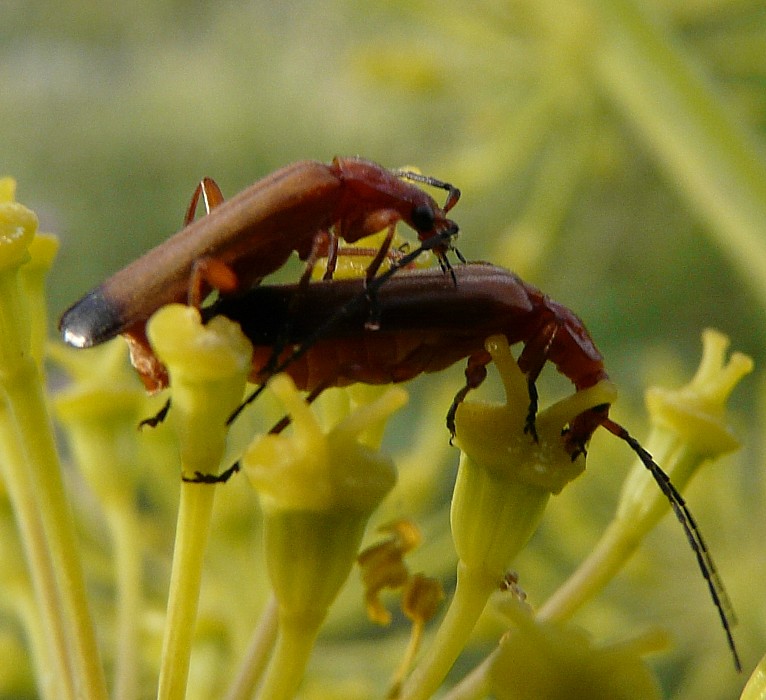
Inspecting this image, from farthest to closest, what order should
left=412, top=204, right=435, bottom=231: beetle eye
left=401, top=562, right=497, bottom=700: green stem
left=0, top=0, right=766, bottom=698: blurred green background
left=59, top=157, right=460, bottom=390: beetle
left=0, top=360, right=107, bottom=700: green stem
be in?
left=0, top=0, right=766, bottom=698: blurred green background → left=412, top=204, right=435, bottom=231: beetle eye → left=59, top=157, right=460, bottom=390: beetle → left=0, top=360, right=107, bottom=700: green stem → left=401, top=562, right=497, bottom=700: green stem

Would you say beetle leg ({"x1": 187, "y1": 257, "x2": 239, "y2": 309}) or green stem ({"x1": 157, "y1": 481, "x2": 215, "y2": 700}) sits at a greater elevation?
beetle leg ({"x1": 187, "y1": 257, "x2": 239, "y2": 309})

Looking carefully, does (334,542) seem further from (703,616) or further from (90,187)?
(90,187)

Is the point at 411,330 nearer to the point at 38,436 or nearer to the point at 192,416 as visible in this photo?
the point at 192,416

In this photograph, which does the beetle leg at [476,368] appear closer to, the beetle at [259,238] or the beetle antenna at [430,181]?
the beetle at [259,238]

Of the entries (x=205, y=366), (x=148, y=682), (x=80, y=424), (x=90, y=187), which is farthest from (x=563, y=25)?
(x=90, y=187)

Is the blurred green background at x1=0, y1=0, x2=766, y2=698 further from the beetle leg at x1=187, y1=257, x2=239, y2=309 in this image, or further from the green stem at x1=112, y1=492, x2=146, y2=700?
the beetle leg at x1=187, y1=257, x2=239, y2=309

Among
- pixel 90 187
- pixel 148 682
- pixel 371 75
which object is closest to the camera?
pixel 148 682

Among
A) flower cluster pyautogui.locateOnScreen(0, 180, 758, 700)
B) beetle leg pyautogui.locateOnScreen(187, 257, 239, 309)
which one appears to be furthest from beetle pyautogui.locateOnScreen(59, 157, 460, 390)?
flower cluster pyautogui.locateOnScreen(0, 180, 758, 700)
